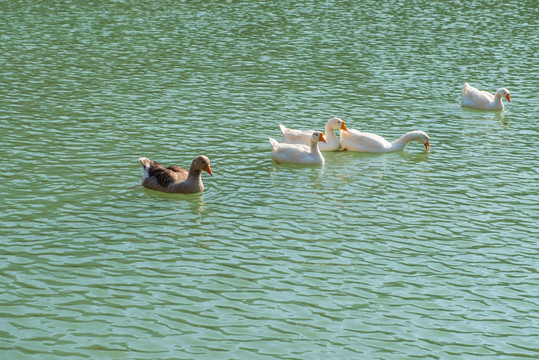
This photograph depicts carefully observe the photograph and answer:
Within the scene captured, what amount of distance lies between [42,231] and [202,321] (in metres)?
5.57

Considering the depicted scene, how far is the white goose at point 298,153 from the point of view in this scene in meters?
24.5

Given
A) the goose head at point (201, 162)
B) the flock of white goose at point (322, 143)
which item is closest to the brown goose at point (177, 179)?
the goose head at point (201, 162)

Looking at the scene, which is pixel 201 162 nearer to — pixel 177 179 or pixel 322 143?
pixel 177 179

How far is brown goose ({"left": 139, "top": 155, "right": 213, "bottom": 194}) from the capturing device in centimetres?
2148

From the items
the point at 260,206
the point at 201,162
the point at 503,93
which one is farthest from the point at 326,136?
the point at 503,93

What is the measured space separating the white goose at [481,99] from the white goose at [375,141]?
584cm

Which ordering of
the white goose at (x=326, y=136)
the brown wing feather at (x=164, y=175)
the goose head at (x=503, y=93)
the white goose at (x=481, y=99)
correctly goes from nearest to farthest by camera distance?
1. the brown wing feather at (x=164, y=175)
2. the white goose at (x=326, y=136)
3. the goose head at (x=503, y=93)
4. the white goose at (x=481, y=99)

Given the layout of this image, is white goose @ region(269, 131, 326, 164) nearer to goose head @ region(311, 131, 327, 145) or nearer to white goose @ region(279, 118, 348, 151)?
goose head @ region(311, 131, 327, 145)

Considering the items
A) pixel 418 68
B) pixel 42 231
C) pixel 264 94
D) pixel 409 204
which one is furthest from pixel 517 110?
pixel 42 231

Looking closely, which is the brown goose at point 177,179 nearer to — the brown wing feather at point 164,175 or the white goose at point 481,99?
the brown wing feather at point 164,175

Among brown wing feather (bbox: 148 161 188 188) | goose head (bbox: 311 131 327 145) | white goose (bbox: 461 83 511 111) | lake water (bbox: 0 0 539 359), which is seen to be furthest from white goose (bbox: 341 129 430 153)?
brown wing feather (bbox: 148 161 188 188)

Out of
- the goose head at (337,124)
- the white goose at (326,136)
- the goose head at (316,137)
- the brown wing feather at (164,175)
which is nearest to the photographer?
the brown wing feather at (164,175)

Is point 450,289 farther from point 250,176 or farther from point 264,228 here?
point 250,176

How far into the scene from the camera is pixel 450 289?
53.2 ft
